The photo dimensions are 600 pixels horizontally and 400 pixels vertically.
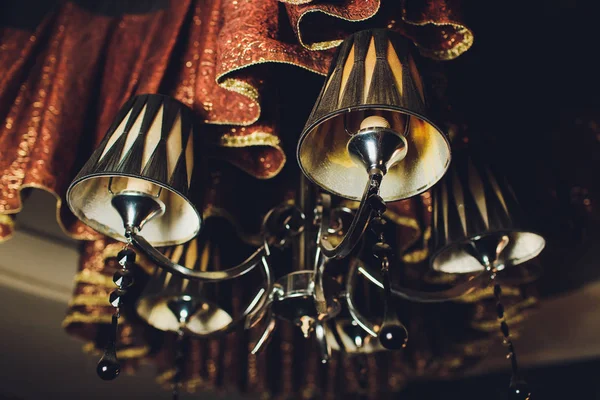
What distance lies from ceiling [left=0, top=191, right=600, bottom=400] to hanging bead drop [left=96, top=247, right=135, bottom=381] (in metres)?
1.16

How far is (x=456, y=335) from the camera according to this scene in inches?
67.7

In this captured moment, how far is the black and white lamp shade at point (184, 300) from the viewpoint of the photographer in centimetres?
115

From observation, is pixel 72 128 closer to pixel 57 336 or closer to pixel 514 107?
pixel 514 107

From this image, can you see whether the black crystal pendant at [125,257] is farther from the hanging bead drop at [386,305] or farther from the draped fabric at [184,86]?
the hanging bead drop at [386,305]

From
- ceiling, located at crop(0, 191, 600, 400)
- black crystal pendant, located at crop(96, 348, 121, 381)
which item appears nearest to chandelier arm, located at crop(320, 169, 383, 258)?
black crystal pendant, located at crop(96, 348, 121, 381)

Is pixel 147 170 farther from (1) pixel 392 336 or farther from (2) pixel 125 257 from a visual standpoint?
(1) pixel 392 336

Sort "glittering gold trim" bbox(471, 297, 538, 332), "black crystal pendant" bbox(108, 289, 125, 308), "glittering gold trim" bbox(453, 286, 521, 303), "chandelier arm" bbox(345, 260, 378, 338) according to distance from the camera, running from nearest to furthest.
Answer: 1. "black crystal pendant" bbox(108, 289, 125, 308)
2. "chandelier arm" bbox(345, 260, 378, 338)
3. "glittering gold trim" bbox(453, 286, 521, 303)
4. "glittering gold trim" bbox(471, 297, 538, 332)

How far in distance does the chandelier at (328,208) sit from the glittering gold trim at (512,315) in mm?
457

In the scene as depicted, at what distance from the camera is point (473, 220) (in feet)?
3.46

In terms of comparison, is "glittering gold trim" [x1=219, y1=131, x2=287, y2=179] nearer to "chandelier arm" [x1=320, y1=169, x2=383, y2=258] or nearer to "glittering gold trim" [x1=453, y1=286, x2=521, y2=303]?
"chandelier arm" [x1=320, y1=169, x2=383, y2=258]

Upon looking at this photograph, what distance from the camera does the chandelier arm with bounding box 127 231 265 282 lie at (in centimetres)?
90

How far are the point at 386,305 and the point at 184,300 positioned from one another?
1.78 feet

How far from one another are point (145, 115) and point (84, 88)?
1.26 ft

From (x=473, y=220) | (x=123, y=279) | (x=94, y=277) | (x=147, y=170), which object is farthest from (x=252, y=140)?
(x=94, y=277)
